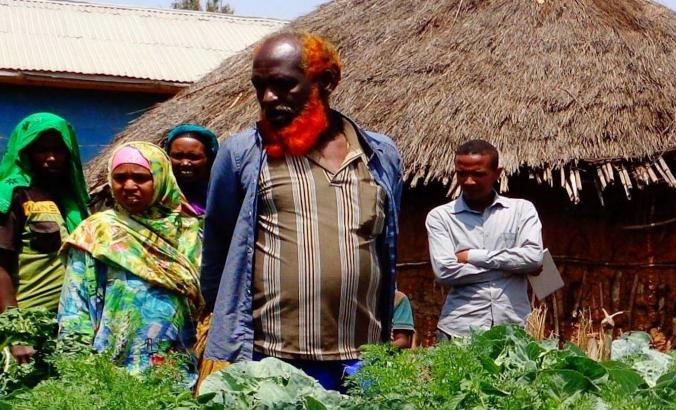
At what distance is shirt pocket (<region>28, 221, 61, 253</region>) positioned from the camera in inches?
165

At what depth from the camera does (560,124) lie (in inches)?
320

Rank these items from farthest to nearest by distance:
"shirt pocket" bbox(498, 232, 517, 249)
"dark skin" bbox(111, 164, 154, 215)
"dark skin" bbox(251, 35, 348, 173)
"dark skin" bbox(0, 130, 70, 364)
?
"shirt pocket" bbox(498, 232, 517, 249)
"dark skin" bbox(0, 130, 70, 364)
"dark skin" bbox(111, 164, 154, 215)
"dark skin" bbox(251, 35, 348, 173)

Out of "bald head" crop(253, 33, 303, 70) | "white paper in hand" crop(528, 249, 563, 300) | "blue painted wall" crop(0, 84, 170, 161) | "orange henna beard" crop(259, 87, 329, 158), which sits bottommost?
"white paper in hand" crop(528, 249, 563, 300)

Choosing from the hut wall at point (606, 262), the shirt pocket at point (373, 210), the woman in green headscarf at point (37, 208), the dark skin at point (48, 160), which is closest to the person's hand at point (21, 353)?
the woman in green headscarf at point (37, 208)

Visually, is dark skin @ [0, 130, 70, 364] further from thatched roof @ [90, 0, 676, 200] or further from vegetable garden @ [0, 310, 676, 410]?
thatched roof @ [90, 0, 676, 200]

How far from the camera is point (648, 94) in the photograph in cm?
847

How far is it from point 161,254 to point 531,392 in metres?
2.00

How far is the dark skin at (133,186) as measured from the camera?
412 cm

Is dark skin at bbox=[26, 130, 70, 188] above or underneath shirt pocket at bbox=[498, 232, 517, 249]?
above

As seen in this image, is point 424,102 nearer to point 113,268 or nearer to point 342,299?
point 113,268

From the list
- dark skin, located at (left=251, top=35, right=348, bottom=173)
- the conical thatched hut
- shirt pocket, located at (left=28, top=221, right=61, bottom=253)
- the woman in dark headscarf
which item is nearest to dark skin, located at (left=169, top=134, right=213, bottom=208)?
the woman in dark headscarf

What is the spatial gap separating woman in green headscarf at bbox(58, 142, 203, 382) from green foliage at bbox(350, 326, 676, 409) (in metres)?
1.33

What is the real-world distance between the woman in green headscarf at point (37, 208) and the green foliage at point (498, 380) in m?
1.80

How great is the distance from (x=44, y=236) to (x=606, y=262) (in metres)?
4.93
